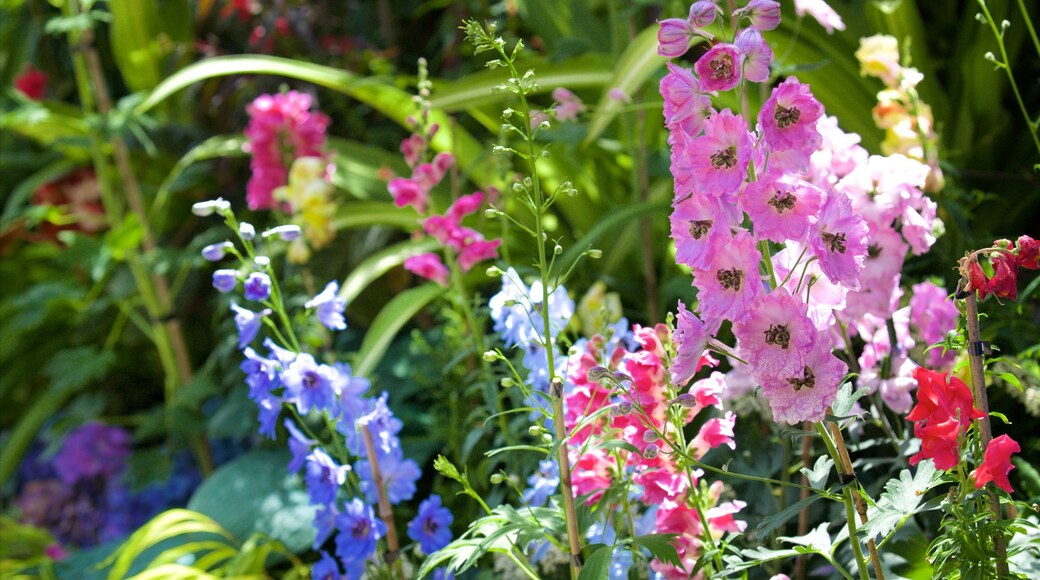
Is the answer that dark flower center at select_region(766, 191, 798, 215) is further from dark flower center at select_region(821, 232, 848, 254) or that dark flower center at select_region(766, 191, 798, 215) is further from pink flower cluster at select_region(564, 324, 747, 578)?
pink flower cluster at select_region(564, 324, 747, 578)

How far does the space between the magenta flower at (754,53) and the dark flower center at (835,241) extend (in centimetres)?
12

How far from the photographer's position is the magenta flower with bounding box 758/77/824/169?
29.4 inches

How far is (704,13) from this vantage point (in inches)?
30.6

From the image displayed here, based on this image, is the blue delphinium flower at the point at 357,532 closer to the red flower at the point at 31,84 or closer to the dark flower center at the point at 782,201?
the dark flower center at the point at 782,201

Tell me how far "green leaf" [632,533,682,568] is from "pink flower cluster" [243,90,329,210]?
1.32m

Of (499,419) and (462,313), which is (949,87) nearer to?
(462,313)

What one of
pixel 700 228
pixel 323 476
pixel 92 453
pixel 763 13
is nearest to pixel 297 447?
pixel 323 476

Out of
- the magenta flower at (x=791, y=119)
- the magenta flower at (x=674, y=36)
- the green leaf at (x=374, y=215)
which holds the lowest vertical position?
the green leaf at (x=374, y=215)

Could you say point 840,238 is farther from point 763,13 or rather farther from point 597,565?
point 597,565

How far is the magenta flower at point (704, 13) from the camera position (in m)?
0.78

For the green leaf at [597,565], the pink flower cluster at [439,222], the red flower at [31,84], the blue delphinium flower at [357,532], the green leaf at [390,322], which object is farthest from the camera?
the red flower at [31,84]

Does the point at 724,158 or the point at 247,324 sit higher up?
the point at 724,158

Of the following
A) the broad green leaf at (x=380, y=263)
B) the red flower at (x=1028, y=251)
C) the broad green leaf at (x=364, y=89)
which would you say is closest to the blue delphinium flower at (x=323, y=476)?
the red flower at (x=1028, y=251)

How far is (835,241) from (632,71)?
1.01 meters
